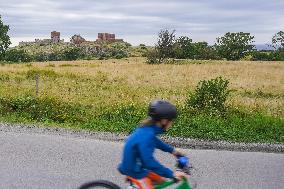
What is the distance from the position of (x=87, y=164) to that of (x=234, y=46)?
93624 mm

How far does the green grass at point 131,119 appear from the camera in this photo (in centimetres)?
1139

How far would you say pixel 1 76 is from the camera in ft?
91.1

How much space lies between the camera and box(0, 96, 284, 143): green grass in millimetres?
11391

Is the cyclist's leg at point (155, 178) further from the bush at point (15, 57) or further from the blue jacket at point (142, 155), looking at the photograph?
the bush at point (15, 57)

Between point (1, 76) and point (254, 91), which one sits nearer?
point (254, 91)

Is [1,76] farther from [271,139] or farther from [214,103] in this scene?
[271,139]

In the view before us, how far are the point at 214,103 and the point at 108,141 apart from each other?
459 cm

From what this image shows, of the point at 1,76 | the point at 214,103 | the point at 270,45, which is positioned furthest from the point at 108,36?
the point at 214,103

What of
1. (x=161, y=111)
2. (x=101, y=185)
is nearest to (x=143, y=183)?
(x=101, y=185)

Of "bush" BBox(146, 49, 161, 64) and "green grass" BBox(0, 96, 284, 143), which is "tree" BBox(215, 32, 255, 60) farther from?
"green grass" BBox(0, 96, 284, 143)

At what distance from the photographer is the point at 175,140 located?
10680mm

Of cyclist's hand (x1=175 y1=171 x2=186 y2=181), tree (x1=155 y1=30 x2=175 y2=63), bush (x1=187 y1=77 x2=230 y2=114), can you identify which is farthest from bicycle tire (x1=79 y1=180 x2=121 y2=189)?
tree (x1=155 y1=30 x2=175 y2=63)

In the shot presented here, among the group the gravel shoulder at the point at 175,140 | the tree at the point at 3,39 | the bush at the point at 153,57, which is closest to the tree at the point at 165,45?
the bush at the point at 153,57

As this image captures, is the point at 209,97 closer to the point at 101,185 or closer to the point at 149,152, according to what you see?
the point at 101,185
